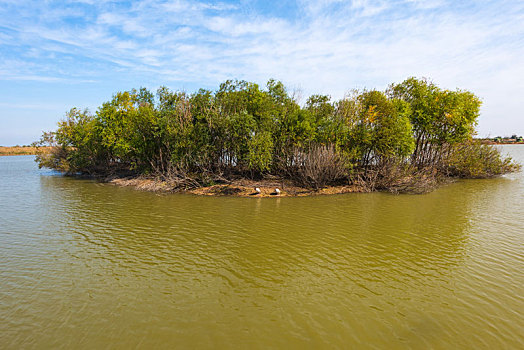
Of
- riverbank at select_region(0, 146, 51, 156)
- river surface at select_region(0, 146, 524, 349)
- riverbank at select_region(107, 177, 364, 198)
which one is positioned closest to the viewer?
river surface at select_region(0, 146, 524, 349)

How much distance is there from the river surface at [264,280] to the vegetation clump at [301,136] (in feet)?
24.2

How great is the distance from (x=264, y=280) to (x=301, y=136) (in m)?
16.7

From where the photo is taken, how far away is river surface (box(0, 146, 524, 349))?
5.52 metres

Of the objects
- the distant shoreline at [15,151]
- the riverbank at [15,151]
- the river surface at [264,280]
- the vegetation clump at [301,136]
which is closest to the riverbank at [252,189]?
the vegetation clump at [301,136]

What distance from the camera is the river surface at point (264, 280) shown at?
18.1ft

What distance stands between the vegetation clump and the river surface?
7.38 m

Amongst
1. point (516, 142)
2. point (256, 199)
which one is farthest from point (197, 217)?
point (516, 142)

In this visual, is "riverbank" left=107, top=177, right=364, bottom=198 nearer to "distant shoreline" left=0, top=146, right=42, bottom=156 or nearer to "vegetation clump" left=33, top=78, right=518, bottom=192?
"vegetation clump" left=33, top=78, right=518, bottom=192

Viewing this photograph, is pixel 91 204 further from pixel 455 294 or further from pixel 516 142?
pixel 516 142

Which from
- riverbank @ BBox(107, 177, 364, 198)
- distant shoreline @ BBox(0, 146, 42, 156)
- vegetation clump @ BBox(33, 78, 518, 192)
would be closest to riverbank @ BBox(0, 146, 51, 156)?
distant shoreline @ BBox(0, 146, 42, 156)

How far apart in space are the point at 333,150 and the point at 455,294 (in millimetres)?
15796

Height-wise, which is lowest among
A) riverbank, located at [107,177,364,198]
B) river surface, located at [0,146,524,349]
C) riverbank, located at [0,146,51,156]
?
river surface, located at [0,146,524,349]

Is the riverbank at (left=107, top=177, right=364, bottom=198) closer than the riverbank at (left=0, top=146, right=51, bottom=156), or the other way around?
the riverbank at (left=107, top=177, right=364, bottom=198)

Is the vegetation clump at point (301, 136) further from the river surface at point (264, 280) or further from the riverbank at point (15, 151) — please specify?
the riverbank at point (15, 151)
